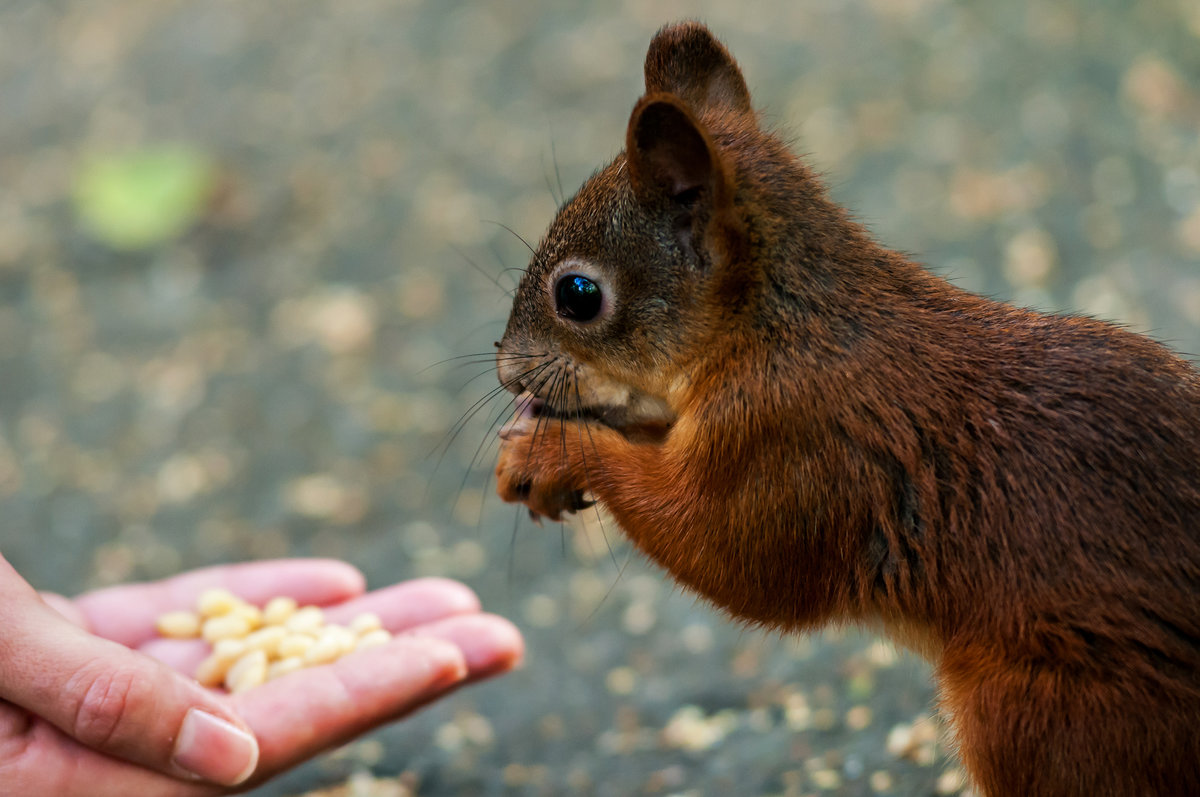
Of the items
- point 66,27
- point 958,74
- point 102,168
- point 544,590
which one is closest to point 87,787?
point 544,590

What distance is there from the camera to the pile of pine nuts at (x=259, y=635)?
2545 mm

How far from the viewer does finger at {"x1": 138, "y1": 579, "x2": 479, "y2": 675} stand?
8.98 feet

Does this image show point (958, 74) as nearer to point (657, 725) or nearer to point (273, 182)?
point (273, 182)

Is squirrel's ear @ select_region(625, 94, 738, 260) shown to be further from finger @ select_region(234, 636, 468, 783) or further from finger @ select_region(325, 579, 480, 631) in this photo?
finger @ select_region(325, 579, 480, 631)

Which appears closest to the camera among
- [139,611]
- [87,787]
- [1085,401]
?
[1085,401]

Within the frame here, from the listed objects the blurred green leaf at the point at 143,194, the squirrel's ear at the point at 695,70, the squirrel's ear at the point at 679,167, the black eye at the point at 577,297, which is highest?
the blurred green leaf at the point at 143,194

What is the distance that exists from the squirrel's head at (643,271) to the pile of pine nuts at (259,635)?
0.74m

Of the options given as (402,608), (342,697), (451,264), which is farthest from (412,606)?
(451,264)

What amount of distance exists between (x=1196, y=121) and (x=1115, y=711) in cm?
358

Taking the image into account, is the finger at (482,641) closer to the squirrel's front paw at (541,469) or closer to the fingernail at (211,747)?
the squirrel's front paw at (541,469)

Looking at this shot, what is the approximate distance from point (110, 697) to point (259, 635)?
0.69 metres

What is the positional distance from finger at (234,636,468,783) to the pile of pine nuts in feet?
0.69

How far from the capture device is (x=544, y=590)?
3.51 meters

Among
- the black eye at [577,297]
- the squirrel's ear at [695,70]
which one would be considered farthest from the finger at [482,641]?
the squirrel's ear at [695,70]
